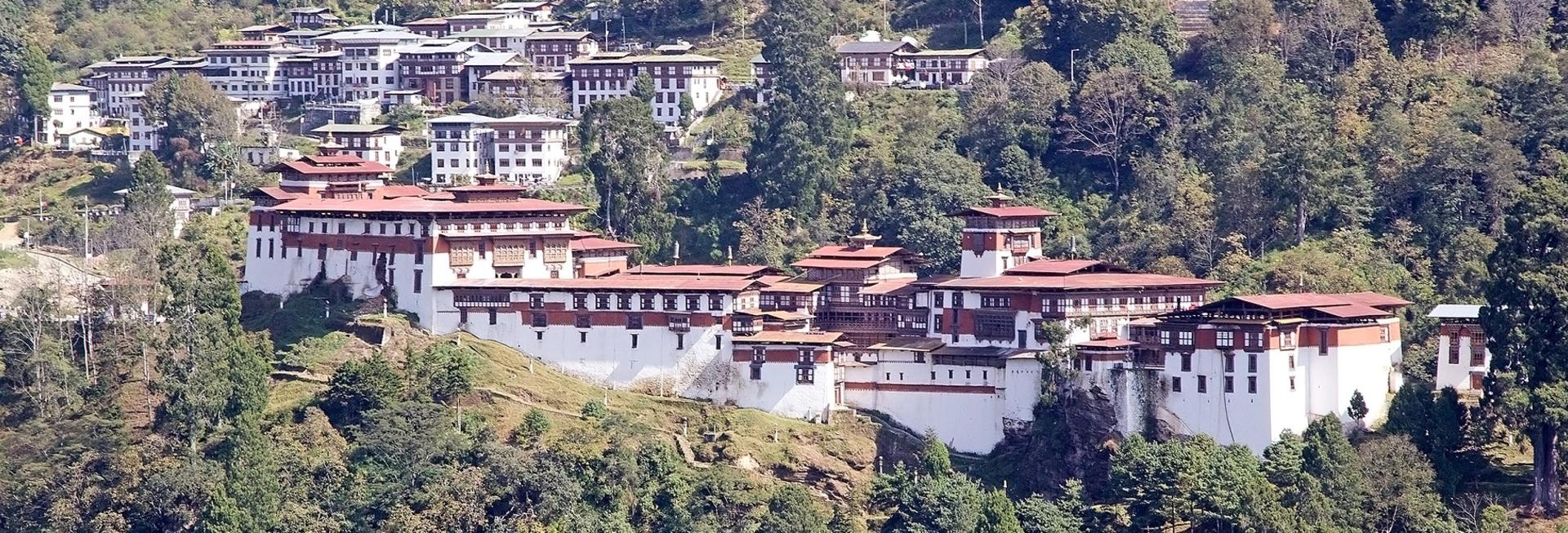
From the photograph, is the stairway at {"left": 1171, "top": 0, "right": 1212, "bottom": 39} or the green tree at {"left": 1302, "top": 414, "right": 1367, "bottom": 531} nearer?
the green tree at {"left": 1302, "top": 414, "right": 1367, "bottom": 531}

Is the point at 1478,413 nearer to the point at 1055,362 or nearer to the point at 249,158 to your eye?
the point at 1055,362

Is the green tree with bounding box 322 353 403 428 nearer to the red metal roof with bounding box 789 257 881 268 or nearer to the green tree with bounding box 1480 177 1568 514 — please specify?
the red metal roof with bounding box 789 257 881 268

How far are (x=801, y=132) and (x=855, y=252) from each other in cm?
1533

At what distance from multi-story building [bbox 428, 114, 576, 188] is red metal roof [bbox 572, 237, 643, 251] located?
16.0m

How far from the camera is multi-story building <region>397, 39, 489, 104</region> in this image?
130 m

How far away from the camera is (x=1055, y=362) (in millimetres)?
87812

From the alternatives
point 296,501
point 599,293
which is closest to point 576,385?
point 599,293

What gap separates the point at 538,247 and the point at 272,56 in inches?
1603

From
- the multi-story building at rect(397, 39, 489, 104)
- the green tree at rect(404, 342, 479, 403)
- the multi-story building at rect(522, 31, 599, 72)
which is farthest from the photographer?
the multi-story building at rect(522, 31, 599, 72)

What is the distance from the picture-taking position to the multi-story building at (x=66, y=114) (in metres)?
131

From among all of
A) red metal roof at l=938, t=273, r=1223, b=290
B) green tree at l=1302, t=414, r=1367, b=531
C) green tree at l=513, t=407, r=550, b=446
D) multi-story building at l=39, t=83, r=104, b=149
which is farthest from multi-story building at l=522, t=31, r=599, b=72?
green tree at l=1302, t=414, r=1367, b=531

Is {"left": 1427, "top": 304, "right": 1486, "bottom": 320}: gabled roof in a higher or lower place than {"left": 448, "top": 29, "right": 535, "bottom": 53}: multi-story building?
lower

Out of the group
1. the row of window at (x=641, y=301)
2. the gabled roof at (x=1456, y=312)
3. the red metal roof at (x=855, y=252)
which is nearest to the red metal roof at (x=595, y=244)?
the row of window at (x=641, y=301)

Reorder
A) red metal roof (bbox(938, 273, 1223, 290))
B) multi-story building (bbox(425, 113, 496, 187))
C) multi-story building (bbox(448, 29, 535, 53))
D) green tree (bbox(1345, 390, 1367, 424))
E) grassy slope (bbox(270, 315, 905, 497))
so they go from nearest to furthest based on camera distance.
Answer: green tree (bbox(1345, 390, 1367, 424)) → grassy slope (bbox(270, 315, 905, 497)) → red metal roof (bbox(938, 273, 1223, 290)) → multi-story building (bbox(425, 113, 496, 187)) → multi-story building (bbox(448, 29, 535, 53))
